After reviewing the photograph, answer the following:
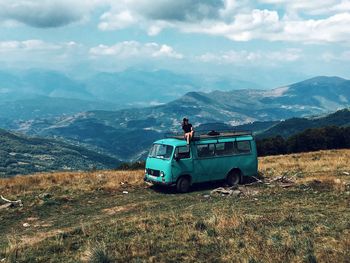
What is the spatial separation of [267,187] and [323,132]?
7057 cm

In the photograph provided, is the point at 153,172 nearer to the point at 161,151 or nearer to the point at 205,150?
the point at 161,151

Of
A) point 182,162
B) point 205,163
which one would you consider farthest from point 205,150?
point 182,162

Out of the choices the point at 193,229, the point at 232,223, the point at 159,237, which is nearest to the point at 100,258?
the point at 159,237

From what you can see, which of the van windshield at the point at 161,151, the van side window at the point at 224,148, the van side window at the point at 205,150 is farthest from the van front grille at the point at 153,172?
the van side window at the point at 224,148

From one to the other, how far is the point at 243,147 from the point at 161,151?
18.9 ft

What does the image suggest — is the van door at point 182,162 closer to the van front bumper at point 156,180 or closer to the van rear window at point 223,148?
the van front bumper at point 156,180

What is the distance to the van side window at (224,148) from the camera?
24.7 metres

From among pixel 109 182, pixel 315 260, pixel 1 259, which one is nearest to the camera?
pixel 315 260

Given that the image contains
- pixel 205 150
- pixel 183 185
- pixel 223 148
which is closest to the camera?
pixel 183 185

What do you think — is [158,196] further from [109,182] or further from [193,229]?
[193,229]

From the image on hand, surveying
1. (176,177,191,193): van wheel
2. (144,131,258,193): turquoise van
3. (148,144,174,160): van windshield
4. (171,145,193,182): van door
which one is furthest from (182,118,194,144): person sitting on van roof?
(176,177,191,193): van wheel

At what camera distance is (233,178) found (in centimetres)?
2547

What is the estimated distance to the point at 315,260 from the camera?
966 cm

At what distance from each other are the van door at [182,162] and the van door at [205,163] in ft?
1.41
